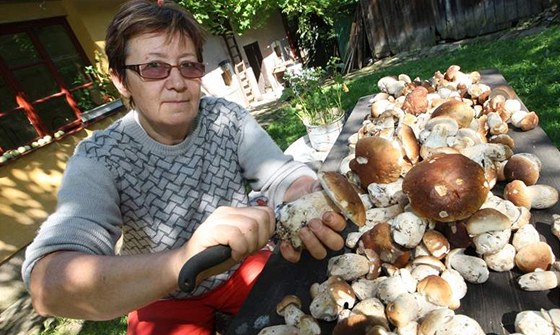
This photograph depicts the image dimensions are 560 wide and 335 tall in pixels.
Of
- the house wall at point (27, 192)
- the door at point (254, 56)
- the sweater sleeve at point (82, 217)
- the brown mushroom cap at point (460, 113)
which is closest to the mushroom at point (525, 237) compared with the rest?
the brown mushroom cap at point (460, 113)

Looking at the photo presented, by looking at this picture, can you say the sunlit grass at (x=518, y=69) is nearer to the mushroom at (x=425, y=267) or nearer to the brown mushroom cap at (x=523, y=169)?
Result: the brown mushroom cap at (x=523, y=169)

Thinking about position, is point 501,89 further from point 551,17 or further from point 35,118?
point 551,17

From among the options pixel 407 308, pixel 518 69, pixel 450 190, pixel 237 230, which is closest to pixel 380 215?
pixel 450 190

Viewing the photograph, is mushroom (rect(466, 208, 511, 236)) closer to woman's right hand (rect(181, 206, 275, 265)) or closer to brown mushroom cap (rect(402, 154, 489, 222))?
brown mushroom cap (rect(402, 154, 489, 222))

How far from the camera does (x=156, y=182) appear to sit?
163 centimetres

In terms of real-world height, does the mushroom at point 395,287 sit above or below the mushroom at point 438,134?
below

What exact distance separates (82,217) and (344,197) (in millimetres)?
959

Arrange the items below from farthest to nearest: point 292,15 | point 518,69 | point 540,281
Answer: point 292,15, point 518,69, point 540,281

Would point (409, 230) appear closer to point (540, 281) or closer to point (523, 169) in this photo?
point (540, 281)

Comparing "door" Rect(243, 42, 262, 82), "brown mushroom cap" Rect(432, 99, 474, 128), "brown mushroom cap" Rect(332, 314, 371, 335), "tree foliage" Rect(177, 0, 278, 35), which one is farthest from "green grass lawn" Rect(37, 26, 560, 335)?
"door" Rect(243, 42, 262, 82)

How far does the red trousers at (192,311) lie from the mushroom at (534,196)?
4.19 feet

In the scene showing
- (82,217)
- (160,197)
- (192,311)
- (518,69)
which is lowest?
(518,69)

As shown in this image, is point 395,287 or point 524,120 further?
point 524,120

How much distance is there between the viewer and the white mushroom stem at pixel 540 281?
36.9 inches
